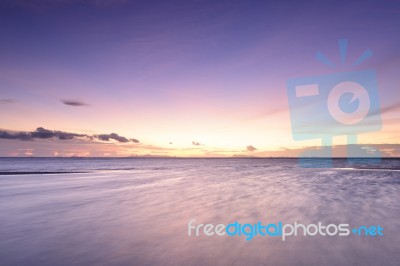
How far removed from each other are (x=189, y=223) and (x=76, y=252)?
13.9ft

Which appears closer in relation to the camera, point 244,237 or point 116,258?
point 116,258

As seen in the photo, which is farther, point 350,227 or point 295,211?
point 295,211

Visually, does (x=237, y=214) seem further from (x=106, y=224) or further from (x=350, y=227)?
(x=106, y=224)

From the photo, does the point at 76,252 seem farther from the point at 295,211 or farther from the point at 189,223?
the point at 295,211

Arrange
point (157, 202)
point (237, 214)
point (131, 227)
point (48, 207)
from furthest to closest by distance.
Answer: point (157, 202)
point (48, 207)
point (237, 214)
point (131, 227)

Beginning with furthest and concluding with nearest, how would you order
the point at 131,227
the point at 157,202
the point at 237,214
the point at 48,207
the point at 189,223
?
the point at 157,202, the point at 48,207, the point at 237,214, the point at 189,223, the point at 131,227

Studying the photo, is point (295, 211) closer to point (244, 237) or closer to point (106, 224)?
point (244, 237)

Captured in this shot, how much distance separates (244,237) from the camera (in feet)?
25.2

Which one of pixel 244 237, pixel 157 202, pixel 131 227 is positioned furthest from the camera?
pixel 157 202

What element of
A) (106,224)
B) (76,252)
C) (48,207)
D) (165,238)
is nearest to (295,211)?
(165,238)

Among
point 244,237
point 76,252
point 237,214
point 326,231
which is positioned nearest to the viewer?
point 76,252

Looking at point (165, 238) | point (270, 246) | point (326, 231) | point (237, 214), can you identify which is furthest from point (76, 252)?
point (326, 231)

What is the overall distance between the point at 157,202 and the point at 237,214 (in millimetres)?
5270

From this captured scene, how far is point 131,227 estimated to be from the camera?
8.98 metres
